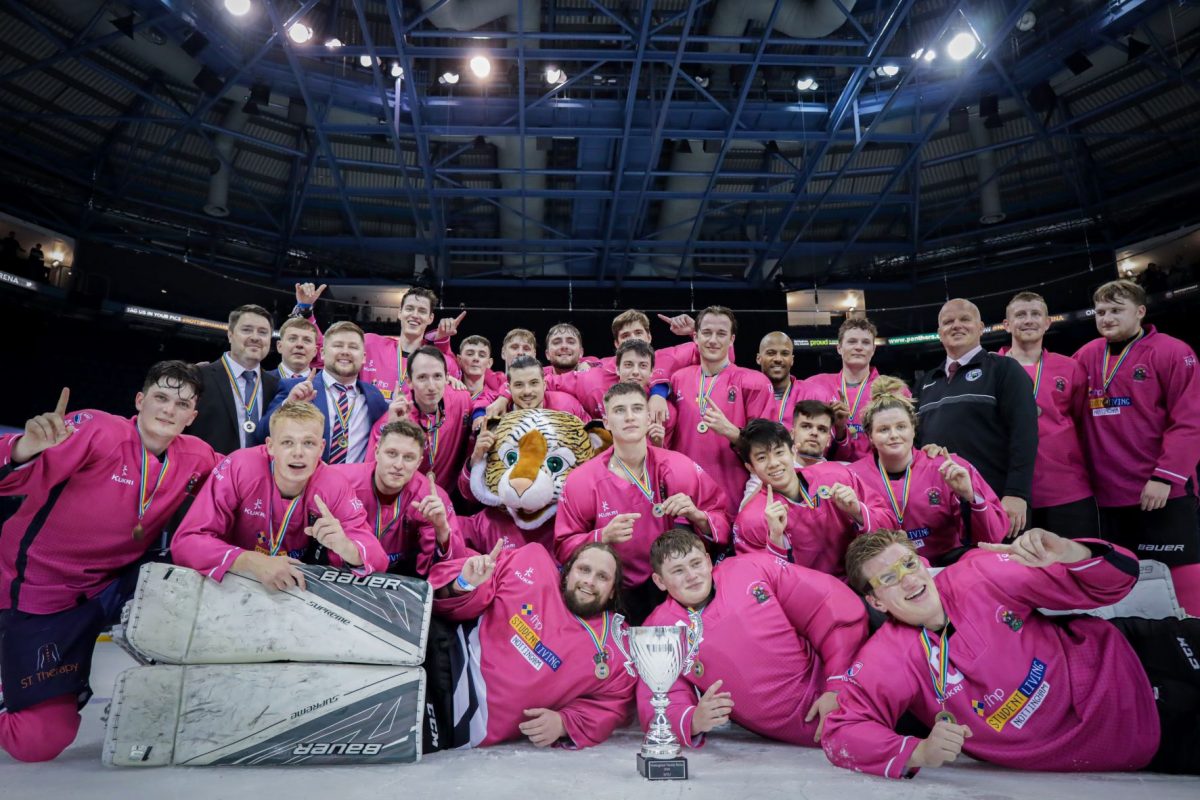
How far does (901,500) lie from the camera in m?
3.85

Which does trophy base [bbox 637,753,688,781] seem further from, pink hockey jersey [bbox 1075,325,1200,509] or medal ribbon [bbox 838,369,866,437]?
pink hockey jersey [bbox 1075,325,1200,509]

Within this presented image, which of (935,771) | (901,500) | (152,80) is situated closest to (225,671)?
(935,771)

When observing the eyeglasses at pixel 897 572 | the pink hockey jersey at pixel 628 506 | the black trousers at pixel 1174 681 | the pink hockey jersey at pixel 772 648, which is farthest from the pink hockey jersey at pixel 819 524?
the black trousers at pixel 1174 681

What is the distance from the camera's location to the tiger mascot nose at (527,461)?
12.9ft

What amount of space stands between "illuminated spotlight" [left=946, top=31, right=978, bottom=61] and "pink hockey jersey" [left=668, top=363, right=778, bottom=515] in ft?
26.1

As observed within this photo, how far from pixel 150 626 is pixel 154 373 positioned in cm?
140

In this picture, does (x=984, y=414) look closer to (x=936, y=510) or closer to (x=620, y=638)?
(x=936, y=510)

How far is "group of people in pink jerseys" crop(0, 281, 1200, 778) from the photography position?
275 centimetres

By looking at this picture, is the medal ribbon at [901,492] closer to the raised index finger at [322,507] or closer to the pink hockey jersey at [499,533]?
the pink hockey jersey at [499,533]

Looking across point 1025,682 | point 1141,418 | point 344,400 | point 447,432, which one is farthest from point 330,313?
point 1025,682

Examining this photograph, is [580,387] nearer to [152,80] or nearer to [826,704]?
[826,704]

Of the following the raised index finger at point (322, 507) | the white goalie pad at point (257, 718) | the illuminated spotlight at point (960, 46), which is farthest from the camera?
the illuminated spotlight at point (960, 46)

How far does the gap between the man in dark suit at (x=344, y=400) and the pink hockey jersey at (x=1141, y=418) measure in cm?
474

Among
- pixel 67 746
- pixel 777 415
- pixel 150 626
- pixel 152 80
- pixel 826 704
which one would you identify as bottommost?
pixel 67 746
